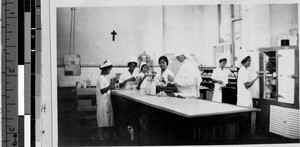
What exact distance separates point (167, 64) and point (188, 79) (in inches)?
4.9

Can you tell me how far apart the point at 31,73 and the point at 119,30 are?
44 centimetres

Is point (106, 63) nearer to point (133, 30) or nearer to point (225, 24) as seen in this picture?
point (133, 30)

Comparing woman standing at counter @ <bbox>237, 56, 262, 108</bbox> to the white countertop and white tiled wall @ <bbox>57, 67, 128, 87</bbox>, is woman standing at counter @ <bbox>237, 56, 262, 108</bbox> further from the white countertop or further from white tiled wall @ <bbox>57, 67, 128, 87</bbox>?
white tiled wall @ <bbox>57, 67, 128, 87</bbox>

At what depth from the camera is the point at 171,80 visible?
158cm

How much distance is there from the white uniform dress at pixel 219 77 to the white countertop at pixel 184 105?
0.10 ft

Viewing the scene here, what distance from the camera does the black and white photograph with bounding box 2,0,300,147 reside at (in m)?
1.53

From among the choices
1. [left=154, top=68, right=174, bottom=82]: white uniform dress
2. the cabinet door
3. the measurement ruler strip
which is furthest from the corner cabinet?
the measurement ruler strip

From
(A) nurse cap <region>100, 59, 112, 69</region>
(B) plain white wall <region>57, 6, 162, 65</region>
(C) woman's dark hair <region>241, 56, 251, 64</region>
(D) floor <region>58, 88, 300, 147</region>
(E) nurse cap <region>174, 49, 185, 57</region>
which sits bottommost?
(D) floor <region>58, 88, 300, 147</region>

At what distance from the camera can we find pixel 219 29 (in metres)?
1.56

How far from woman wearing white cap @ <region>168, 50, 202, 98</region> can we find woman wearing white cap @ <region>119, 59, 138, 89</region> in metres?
0.18

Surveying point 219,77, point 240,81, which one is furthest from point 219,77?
point 240,81

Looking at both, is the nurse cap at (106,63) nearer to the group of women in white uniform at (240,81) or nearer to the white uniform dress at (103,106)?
the white uniform dress at (103,106)

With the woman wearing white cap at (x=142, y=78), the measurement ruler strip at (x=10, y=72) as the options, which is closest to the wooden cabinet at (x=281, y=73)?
the woman wearing white cap at (x=142, y=78)

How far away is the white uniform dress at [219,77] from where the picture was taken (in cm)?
154
